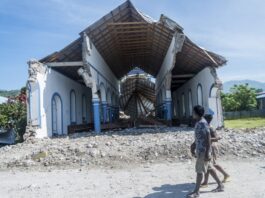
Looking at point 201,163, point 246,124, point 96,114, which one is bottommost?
point 201,163

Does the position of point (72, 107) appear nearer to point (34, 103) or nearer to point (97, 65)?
point (97, 65)

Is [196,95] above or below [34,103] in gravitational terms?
above

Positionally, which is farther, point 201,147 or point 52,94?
point 52,94

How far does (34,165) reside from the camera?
11781mm

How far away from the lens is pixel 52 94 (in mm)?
20922

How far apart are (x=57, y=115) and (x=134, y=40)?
7278 mm

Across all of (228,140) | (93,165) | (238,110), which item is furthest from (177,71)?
(238,110)

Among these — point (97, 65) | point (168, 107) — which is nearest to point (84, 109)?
point (97, 65)

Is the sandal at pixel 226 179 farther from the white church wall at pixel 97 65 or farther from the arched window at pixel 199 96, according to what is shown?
the arched window at pixel 199 96

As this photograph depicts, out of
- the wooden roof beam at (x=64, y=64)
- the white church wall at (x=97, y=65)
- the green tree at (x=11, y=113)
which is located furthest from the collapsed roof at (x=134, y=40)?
the green tree at (x=11, y=113)

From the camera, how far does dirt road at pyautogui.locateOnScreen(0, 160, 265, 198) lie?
7.37 meters

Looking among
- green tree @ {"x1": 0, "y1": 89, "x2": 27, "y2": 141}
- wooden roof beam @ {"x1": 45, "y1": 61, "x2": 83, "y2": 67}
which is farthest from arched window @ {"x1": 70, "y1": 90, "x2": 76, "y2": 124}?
wooden roof beam @ {"x1": 45, "y1": 61, "x2": 83, "y2": 67}

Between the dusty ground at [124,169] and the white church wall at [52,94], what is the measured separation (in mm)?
3939

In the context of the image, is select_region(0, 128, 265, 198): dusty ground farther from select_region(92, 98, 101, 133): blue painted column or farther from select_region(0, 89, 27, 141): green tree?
select_region(0, 89, 27, 141): green tree
